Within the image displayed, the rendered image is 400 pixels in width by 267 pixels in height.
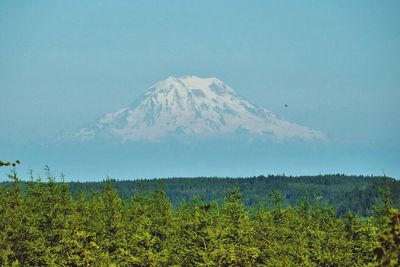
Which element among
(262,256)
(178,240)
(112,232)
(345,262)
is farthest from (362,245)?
(112,232)

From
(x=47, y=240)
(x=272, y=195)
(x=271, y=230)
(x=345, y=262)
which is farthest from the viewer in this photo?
(x=272, y=195)

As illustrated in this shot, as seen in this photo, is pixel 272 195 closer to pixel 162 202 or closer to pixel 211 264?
pixel 162 202

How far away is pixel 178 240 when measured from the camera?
7269 centimetres

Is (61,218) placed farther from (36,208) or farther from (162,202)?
(162,202)

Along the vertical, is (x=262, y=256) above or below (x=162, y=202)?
below

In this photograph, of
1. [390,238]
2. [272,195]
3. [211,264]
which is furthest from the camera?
[272,195]

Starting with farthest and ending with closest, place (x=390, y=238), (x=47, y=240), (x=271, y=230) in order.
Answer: (x=271, y=230) → (x=47, y=240) → (x=390, y=238)

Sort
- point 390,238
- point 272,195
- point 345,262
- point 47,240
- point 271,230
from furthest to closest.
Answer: point 272,195, point 271,230, point 345,262, point 47,240, point 390,238

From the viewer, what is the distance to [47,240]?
212 ft

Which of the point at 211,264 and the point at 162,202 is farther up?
the point at 162,202

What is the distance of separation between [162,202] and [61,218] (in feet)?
53.1

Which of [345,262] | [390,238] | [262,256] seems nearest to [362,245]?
[345,262]

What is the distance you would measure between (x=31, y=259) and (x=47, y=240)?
551cm

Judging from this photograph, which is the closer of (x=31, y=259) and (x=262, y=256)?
(x=31, y=259)
